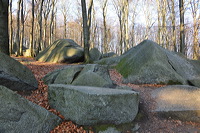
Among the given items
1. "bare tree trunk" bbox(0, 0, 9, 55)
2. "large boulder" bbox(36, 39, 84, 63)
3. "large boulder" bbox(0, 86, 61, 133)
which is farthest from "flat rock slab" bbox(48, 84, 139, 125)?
"large boulder" bbox(36, 39, 84, 63)

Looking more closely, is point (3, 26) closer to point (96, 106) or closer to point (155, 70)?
point (96, 106)

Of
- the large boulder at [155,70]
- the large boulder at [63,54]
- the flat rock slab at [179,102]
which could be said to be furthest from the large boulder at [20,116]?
the large boulder at [63,54]

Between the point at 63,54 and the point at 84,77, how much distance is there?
8.35 metres

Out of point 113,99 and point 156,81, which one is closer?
point 113,99

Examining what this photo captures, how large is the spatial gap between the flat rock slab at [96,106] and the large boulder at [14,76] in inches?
48.7

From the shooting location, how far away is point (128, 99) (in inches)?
130

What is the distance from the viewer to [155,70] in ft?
19.5

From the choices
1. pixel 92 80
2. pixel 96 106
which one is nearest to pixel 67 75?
pixel 92 80

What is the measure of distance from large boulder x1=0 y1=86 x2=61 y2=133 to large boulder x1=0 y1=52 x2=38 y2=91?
1208 millimetres

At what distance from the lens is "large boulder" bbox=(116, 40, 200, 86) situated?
5.86m

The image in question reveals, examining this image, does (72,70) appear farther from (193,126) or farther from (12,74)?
(193,126)

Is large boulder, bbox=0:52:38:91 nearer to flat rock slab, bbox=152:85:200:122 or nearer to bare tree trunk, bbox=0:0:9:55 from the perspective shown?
bare tree trunk, bbox=0:0:9:55

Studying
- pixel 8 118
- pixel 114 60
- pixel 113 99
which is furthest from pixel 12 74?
pixel 114 60

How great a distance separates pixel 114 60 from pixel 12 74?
632 cm
